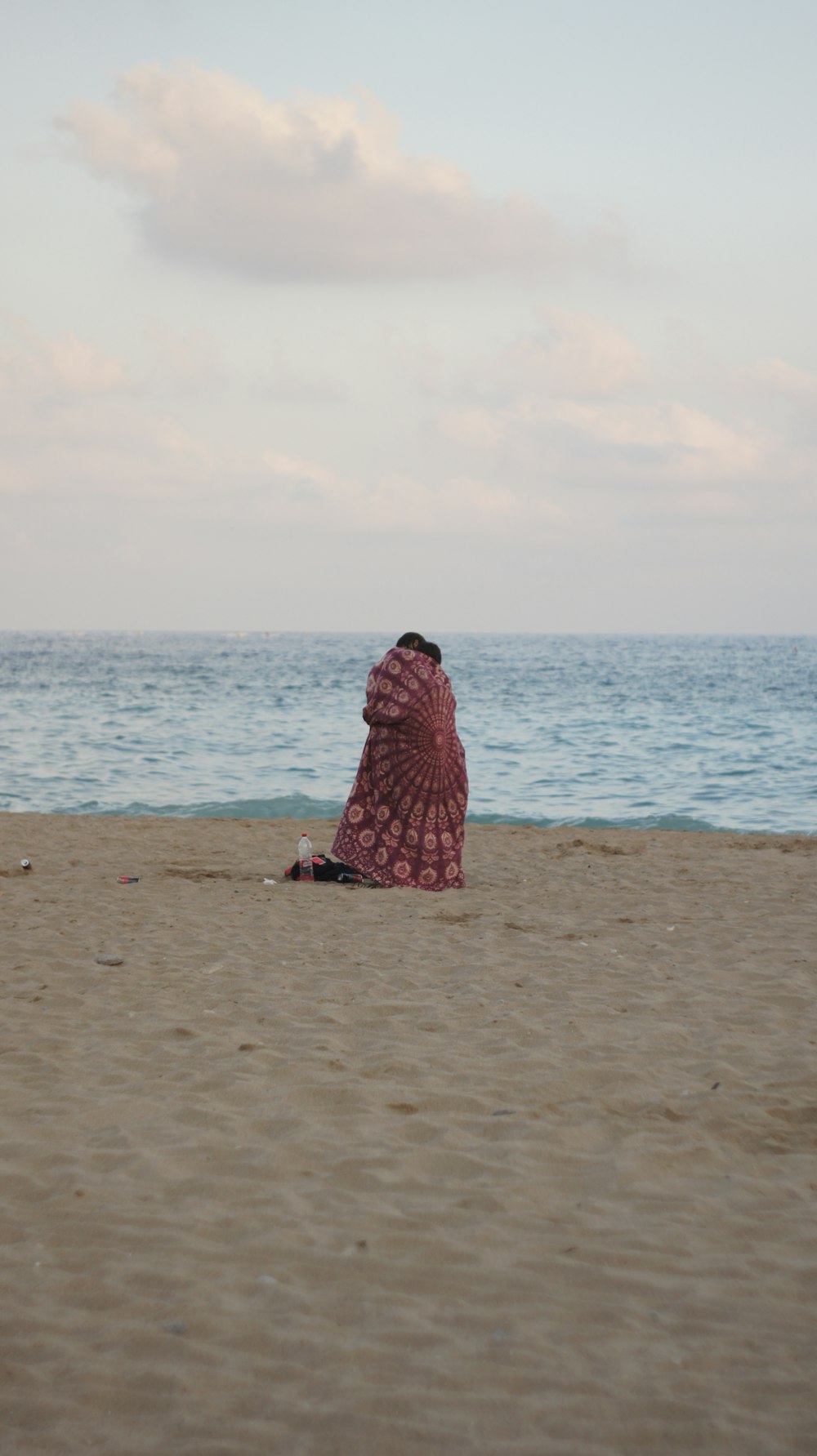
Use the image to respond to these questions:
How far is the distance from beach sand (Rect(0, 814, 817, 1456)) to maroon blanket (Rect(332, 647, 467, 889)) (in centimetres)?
201

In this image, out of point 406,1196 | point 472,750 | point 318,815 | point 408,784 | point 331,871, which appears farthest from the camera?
point 472,750

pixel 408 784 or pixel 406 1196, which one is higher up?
pixel 408 784

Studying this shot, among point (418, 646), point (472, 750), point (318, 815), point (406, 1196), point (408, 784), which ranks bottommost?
point (318, 815)

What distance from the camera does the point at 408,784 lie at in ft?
28.2

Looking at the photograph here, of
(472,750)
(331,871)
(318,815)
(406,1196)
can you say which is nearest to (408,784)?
(331,871)

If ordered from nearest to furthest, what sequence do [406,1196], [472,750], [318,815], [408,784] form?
[406,1196] < [408,784] < [318,815] < [472,750]

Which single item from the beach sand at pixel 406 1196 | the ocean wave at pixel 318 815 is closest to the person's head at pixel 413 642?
the beach sand at pixel 406 1196

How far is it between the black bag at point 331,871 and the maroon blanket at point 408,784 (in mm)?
93

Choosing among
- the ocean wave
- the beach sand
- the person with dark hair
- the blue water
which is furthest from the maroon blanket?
the blue water

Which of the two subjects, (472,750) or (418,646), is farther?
(472,750)

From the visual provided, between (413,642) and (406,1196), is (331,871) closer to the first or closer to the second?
(413,642)

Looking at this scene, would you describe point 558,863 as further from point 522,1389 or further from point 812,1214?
point 522,1389

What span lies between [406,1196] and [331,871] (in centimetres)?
564

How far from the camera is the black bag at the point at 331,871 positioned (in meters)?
8.84
